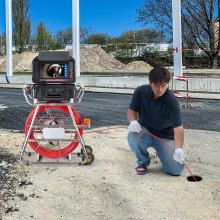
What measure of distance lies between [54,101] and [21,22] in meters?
37.9

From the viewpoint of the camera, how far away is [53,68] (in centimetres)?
551

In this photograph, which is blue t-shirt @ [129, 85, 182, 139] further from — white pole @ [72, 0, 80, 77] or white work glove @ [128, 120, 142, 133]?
white pole @ [72, 0, 80, 77]

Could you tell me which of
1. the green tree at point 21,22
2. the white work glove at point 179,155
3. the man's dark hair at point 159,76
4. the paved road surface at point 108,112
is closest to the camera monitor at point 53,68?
the man's dark hair at point 159,76

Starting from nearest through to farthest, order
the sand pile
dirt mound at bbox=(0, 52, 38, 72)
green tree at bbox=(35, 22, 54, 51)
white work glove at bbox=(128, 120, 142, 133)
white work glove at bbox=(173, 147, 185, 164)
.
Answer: white work glove at bbox=(173, 147, 185, 164) < white work glove at bbox=(128, 120, 142, 133) < the sand pile < dirt mound at bbox=(0, 52, 38, 72) < green tree at bbox=(35, 22, 54, 51)

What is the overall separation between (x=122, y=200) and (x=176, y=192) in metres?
0.59

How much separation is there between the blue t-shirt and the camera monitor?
849 mm

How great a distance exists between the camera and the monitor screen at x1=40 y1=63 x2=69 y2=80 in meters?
5.51

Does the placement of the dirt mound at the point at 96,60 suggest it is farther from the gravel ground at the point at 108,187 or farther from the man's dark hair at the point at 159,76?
the man's dark hair at the point at 159,76

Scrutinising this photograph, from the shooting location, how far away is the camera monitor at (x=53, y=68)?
5.46m

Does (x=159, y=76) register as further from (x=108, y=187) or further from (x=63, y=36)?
(x=63, y=36)

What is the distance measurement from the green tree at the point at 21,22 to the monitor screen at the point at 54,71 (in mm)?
37575

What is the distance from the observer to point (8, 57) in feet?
68.9

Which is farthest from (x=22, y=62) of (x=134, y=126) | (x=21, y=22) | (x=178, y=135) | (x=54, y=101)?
(x=178, y=135)

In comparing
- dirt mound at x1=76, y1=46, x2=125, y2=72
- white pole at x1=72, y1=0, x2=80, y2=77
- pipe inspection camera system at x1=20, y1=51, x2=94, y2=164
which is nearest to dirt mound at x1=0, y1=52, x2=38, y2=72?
dirt mound at x1=76, y1=46, x2=125, y2=72
